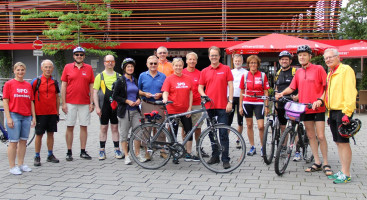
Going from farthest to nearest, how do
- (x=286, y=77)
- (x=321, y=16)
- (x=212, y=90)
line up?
(x=321, y=16)
(x=286, y=77)
(x=212, y=90)

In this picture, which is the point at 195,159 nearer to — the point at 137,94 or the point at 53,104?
the point at 137,94

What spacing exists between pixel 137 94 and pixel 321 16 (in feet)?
49.1

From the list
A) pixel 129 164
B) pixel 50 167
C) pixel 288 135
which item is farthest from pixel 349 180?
pixel 50 167

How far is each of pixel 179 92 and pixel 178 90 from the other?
0.04 meters

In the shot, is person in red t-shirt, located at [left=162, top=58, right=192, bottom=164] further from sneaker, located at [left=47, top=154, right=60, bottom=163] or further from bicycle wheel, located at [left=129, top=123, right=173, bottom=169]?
sneaker, located at [left=47, top=154, right=60, bottom=163]

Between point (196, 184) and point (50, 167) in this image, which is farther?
point (50, 167)

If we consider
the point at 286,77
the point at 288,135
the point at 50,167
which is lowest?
the point at 50,167

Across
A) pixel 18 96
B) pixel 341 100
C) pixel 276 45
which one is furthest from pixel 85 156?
pixel 276 45

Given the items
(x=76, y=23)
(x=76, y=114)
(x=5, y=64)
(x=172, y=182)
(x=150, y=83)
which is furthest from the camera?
(x=5, y=64)

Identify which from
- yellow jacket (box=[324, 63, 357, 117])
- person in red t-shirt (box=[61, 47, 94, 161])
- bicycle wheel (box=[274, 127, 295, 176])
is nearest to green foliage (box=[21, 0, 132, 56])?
person in red t-shirt (box=[61, 47, 94, 161])

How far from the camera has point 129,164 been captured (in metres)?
6.27

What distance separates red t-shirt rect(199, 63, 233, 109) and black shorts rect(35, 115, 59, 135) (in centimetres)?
272

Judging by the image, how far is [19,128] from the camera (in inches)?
224

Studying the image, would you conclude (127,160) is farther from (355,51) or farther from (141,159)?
(355,51)
